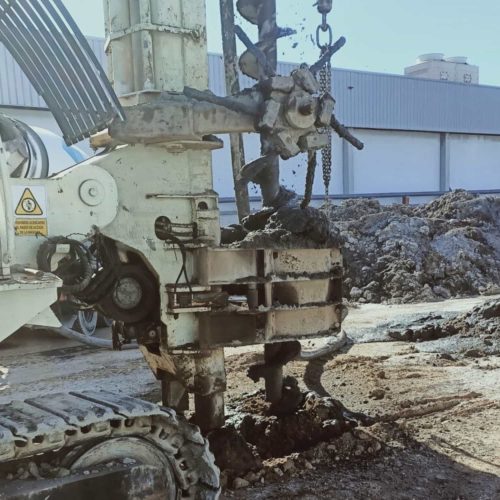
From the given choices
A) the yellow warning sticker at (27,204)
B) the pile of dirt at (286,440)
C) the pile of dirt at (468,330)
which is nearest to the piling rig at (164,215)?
the yellow warning sticker at (27,204)

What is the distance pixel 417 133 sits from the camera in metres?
28.4

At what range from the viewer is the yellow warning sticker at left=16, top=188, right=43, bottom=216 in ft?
10.1

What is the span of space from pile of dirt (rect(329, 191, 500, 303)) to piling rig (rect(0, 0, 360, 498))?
26.4 feet

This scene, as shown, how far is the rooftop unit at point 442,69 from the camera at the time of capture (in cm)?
3042

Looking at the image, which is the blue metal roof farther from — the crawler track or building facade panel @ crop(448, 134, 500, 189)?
the crawler track

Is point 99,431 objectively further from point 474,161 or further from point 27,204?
point 474,161

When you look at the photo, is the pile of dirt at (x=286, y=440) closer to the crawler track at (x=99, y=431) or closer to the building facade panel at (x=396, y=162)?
the crawler track at (x=99, y=431)

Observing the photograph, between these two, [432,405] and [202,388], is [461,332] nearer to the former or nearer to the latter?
[432,405]

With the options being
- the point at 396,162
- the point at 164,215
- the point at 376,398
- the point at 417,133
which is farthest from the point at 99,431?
the point at 417,133

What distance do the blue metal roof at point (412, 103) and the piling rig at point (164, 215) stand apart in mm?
18172

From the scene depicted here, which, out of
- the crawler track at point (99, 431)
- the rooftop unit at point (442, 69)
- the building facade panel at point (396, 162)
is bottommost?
the crawler track at point (99, 431)

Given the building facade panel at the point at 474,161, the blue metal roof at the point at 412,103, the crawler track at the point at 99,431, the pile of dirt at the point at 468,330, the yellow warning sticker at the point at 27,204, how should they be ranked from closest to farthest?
the crawler track at the point at 99,431 → the yellow warning sticker at the point at 27,204 → the pile of dirt at the point at 468,330 → the blue metal roof at the point at 412,103 → the building facade panel at the point at 474,161

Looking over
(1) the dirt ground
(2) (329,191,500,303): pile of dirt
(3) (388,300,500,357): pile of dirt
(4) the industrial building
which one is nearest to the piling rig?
(1) the dirt ground

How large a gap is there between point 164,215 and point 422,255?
10658mm
